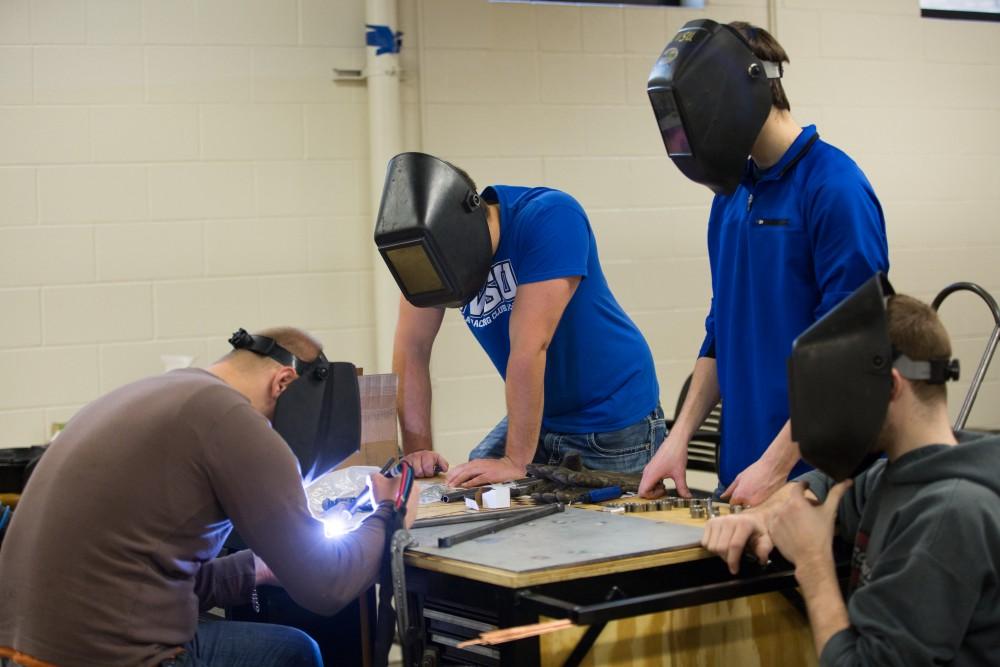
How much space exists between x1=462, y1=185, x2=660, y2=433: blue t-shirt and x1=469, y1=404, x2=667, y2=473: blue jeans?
2 cm

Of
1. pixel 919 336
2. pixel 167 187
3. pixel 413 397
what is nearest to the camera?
pixel 919 336

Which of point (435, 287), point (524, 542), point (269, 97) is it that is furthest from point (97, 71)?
point (524, 542)

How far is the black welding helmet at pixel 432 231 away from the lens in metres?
2.62

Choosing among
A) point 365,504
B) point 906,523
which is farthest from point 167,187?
point 906,523

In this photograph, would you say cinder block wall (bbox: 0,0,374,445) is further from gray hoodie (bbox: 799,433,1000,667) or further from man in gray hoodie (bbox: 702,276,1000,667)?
gray hoodie (bbox: 799,433,1000,667)

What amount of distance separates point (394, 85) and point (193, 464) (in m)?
2.77

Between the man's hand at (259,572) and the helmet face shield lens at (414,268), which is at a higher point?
the helmet face shield lens at (414,268)

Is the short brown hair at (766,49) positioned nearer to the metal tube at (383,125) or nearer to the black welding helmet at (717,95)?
the black welding helmet at (717,95)

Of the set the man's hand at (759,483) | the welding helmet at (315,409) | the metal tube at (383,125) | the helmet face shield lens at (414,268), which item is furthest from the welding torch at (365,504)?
the metal tube at (383,125)

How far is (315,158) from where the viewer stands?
14.7 ft

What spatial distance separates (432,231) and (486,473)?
0.58 meters

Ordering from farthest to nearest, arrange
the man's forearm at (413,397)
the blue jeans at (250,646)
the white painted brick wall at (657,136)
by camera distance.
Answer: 1. the white painted brick wall at (657,136)
2. the man's forearm at (413,397)
3. the blue jeans at (250,646)

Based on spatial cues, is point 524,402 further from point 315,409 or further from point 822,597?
point 822,597

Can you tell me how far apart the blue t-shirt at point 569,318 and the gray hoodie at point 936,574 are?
1.17 meters
